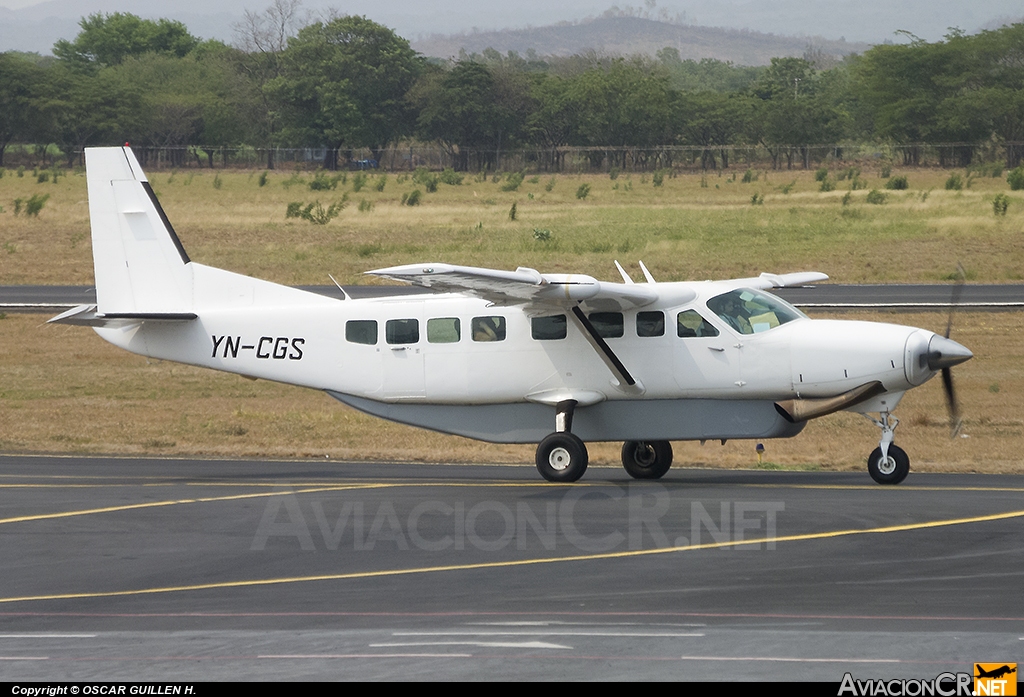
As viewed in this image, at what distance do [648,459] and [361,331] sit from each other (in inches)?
177

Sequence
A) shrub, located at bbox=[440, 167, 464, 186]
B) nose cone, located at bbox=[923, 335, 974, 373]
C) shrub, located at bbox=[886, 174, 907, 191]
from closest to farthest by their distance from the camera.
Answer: nose cone, located at bbox=[923, 335, 974, 373], shrub, located at bbox=[886, 174, 907, 191], shrub, located at bbox=[440, 167, 464, 186]

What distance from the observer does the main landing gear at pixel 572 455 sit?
17.4 metres

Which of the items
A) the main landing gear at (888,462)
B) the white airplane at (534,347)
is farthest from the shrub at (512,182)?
the main landing gear at (888,462)

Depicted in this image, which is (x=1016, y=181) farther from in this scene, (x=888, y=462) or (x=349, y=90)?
(x=349, y=90)

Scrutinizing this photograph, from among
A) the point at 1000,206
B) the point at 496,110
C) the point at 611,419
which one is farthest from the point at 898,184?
the point at 611,419

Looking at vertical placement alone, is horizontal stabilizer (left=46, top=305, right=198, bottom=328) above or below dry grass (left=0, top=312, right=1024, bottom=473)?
above

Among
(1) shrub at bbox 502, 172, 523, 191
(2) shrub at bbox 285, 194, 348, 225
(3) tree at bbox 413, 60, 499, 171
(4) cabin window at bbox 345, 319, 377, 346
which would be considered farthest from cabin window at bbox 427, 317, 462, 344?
(3) tree at bbox 413, 60, 499, 171

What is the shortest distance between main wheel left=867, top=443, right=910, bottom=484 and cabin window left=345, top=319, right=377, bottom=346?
Answer: 706 cm

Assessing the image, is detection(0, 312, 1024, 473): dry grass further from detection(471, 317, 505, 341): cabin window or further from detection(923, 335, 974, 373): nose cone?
detection(923, 335, 974, 373): nose cone

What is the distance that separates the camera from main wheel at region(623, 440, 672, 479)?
60.7 ft

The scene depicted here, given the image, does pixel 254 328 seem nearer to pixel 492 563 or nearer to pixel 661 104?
pixel 492 563

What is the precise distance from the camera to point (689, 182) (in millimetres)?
82812

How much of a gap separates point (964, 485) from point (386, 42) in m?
105

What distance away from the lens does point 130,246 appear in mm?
19719
